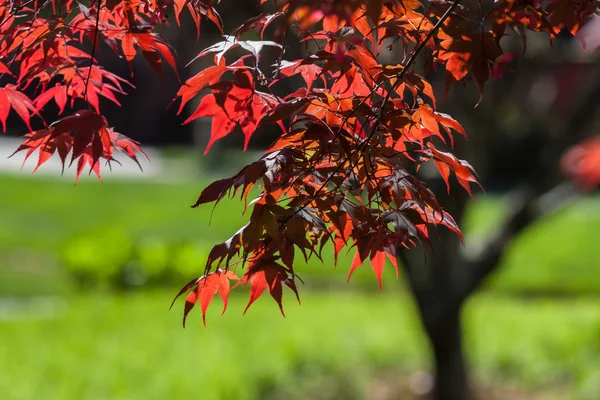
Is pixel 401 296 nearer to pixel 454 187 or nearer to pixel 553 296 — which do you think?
pixel 553 296

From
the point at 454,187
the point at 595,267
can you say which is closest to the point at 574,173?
the point at 454,187

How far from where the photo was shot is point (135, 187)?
52.3ft

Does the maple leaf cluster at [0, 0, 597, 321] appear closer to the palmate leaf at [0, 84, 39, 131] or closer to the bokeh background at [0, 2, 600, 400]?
the palmate leaf at [0, 84, 39, 131]

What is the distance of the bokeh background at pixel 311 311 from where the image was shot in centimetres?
538

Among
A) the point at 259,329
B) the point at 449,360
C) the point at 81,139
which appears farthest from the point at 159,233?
the point at 81,139

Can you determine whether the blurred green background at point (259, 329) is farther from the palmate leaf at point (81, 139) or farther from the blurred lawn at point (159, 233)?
the palmate leaf at point (81, 139)

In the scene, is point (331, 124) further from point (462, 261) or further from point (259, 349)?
point (259, 349)

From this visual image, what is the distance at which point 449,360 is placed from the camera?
5.08m

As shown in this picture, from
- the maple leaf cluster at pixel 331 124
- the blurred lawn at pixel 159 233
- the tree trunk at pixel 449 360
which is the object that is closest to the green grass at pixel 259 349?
the tree trunk at pixel 449 360

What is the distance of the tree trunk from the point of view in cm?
502

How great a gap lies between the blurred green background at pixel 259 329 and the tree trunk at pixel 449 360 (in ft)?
1.74

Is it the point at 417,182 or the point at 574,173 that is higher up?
the point at 417,182

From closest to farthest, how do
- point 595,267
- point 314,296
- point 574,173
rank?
point 574,173 → point 314,296 → point 595,267

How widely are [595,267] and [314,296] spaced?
3.87 metres
